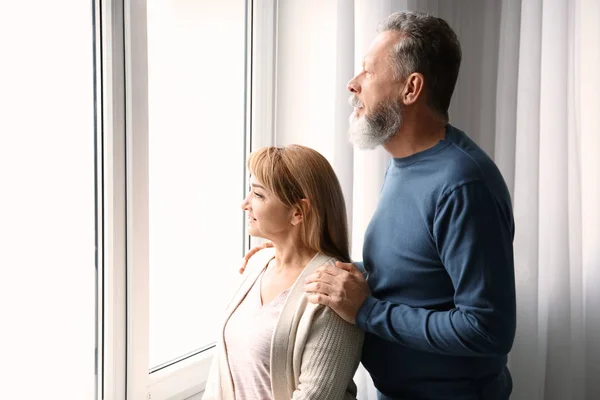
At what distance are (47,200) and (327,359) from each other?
72cm

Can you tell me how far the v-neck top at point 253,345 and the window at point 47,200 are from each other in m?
0.40

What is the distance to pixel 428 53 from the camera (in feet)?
4.32

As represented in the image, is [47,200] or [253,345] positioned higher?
[47,200]

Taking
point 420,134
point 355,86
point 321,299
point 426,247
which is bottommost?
point 321,299

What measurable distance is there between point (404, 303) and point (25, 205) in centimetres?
85

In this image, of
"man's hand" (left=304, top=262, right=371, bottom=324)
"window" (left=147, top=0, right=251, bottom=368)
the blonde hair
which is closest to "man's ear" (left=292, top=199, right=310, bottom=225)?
the blonde hair

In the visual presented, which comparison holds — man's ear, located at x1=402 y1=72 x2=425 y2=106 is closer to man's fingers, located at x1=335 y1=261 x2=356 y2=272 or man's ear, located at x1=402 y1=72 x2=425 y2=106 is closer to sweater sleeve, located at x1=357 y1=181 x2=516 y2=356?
sweater sleeve, located at x1=357 y1=181 x2=516 y2=356

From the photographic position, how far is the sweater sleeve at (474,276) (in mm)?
1204

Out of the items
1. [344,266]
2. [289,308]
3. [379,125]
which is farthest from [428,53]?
[289,308]

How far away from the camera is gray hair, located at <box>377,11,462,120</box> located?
1.32 meters

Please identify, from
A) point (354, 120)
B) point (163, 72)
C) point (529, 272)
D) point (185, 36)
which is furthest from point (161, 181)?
point (529, 272)

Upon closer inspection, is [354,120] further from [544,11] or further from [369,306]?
[544,11]

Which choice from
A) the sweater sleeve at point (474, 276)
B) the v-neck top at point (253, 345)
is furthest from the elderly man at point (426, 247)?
the v-neck top at point (253, 345)

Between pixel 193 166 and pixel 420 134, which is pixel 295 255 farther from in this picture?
pixel 193 166
